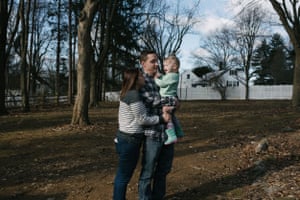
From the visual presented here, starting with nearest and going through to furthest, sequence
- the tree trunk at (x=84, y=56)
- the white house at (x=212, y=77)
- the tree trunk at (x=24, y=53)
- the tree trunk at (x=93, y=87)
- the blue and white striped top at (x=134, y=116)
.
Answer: the blue and white striped top at (x=134, y=116) < the tree trunk at (x=84, y=56) < the tree trunk at (x=24, y=53) < the tree trunk at (x=93, y=87) < the white house at (x=212, y=77)

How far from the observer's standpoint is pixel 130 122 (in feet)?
15.3

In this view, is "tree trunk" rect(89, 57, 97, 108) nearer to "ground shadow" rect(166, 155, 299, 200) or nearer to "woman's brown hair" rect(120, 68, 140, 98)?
"ground shadow" rect(166, 155, 299, 200)

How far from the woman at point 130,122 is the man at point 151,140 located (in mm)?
95

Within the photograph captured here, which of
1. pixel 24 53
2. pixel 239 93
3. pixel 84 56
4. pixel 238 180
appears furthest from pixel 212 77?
pixel 238 180

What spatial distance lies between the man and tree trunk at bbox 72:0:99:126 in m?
7.69

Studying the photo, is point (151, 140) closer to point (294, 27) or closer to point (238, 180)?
point (238, 180)

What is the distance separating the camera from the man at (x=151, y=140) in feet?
15.5

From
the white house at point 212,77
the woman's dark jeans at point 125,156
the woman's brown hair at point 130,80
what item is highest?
the white house at point 212,77

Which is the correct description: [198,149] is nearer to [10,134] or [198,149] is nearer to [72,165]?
[72,165]

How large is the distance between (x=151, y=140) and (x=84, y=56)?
26.4 ft

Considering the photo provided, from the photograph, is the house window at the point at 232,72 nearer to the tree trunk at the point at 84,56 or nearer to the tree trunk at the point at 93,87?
the tree trunk at the point at 93,87

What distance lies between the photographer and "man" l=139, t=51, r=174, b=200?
15.5 ft

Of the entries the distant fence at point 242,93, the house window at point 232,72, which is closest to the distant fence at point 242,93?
the distant fence at point 242,93

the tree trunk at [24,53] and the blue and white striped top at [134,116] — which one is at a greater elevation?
the tree trunk at [24,53]
